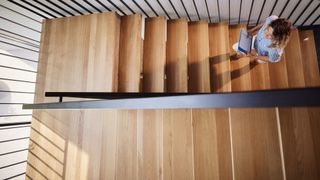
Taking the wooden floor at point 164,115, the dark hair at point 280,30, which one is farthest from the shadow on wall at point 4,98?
the dark hair at point 280,30

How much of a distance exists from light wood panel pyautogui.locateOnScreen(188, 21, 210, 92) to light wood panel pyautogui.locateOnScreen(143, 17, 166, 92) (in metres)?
0.41

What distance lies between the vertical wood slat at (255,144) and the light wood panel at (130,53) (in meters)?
1.14

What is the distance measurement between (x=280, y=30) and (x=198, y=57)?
3.23ft

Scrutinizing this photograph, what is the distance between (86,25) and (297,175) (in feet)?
8.32

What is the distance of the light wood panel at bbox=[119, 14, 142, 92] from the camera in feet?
7.10

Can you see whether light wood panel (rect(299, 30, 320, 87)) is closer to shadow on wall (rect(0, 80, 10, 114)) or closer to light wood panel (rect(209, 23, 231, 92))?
light wood panel (rect(209, 23, 231, 92))

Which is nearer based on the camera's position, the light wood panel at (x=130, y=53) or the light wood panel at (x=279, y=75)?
the light wood panel at (x=130, y=53)

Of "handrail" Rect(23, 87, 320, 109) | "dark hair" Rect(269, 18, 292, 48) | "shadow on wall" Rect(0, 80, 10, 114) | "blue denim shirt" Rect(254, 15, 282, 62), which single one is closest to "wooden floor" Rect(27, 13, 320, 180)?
"blue denim shirt" Rect(254, 15, 282, 62)

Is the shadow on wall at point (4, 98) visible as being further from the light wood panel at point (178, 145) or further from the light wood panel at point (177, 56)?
the light wood panel at point (178, 145)

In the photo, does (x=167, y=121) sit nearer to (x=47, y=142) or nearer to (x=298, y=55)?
(x=47, y=142)

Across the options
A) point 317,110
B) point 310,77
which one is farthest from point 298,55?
point 317,110

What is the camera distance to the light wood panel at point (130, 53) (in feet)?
7.10

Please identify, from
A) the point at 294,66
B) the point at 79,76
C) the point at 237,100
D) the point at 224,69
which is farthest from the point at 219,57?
the point at 237,100

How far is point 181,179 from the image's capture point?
163cm
